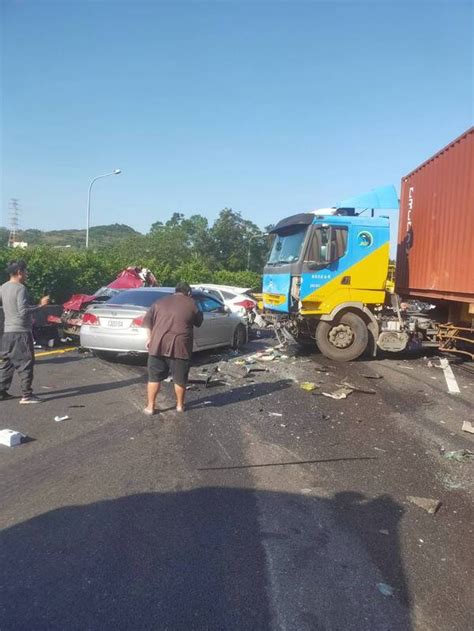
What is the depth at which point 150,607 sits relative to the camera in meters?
2.70

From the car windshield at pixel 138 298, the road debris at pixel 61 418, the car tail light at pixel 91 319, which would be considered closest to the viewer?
the road debris at pixel 61 418

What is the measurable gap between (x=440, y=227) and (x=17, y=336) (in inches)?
304

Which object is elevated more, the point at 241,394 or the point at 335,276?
the point at 335,276

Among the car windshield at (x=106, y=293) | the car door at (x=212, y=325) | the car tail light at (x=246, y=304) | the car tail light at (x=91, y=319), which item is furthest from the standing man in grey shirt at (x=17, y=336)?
the car tail light at (x=246, y=304)

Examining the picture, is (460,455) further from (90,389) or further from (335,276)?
(335,276)

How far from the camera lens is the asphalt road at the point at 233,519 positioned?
274 cm

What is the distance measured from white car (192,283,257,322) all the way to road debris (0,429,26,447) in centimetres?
1193

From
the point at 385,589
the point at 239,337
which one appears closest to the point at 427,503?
the point at 385,589

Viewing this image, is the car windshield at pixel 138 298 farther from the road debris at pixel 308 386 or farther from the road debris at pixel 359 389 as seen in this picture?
the road debris at pixel 359 389

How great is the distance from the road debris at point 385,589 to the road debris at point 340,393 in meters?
4.79

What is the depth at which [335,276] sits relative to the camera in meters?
10.6

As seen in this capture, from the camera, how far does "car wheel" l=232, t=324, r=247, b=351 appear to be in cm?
1236

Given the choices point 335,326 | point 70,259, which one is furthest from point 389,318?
point 70,259

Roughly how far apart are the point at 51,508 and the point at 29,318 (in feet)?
11.8
